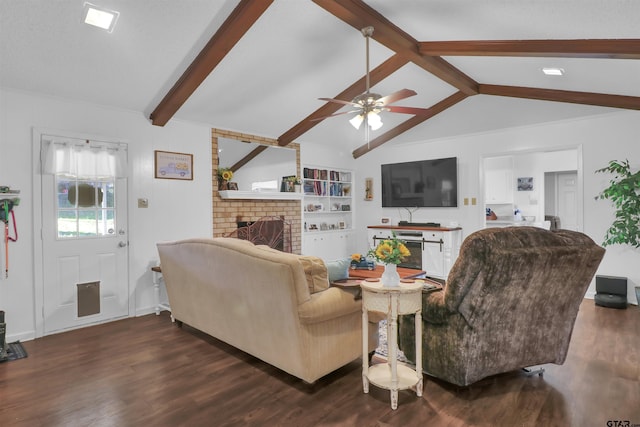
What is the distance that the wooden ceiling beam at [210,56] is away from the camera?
299cm

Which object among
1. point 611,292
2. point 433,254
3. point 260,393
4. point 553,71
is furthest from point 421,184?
point 260,393

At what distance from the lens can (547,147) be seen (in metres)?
5.20

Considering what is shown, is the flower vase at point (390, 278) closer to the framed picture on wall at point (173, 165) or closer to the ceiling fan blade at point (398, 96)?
the ceiling fan blade at point (398, 96)

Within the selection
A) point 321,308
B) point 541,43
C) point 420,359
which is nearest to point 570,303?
point 420,359

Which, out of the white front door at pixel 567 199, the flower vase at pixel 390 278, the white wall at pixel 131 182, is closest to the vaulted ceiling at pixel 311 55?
the white wall at pixel 131 182

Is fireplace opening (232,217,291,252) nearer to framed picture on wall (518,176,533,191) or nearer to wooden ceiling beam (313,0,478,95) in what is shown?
wooden ceiling beam (313,0,478,95)

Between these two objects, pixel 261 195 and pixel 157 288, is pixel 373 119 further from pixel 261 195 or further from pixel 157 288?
pixel 157 288

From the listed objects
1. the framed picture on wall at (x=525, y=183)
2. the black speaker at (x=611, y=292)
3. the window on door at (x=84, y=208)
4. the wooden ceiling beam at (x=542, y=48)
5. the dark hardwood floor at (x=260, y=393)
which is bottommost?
the dark hardwood floor at (x=260, y=393)

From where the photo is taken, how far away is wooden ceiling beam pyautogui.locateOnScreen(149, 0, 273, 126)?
299 cm

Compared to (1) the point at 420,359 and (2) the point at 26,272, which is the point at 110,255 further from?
(1) the point at 420,359

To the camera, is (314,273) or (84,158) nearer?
(314,273)

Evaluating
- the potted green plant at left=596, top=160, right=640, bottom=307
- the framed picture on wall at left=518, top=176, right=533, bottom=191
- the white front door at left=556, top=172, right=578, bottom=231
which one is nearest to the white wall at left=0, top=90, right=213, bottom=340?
the potted green plant at left=596, top=160, right=640, bottom=307

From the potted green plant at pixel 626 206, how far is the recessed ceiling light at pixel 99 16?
540cm

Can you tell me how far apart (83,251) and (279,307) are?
110 inches
